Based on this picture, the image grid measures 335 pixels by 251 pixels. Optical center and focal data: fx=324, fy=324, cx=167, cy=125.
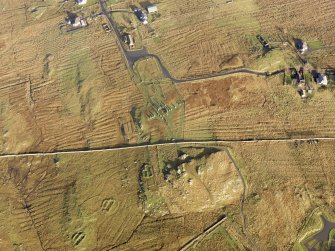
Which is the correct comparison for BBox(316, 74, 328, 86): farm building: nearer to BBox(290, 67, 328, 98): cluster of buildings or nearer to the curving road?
BBox(290, 67, 328, 98): cluster of buildings

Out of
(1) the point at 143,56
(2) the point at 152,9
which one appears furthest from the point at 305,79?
(2) the point at 152,9

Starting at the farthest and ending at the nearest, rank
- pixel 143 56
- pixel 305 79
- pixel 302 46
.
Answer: pixel 143 56 → pixel 302 46 → pixel 305 79

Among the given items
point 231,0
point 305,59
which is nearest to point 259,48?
point 305,59

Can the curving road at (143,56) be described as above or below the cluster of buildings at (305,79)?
above

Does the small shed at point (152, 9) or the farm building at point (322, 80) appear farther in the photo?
the small shed at point (152, 9)

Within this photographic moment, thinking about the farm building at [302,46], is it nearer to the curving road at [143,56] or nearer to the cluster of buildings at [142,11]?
the curving road at [143,56]

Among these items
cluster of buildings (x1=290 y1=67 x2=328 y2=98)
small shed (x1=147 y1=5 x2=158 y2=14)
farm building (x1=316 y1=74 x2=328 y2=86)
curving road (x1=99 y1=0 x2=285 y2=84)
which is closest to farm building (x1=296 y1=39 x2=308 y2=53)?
cluster of buildings (x1=290 y1=67 x2=328 y2=98)

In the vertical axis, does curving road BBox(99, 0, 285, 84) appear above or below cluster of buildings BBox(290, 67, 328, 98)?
above

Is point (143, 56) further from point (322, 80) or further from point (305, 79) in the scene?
point (322, 80)

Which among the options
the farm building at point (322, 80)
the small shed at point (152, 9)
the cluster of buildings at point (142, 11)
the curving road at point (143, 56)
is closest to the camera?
the farm building at point (322, 80)

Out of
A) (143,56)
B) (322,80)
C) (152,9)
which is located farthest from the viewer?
(152,9)

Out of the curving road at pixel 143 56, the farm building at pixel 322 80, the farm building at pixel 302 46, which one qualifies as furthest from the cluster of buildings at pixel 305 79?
the farm building at pixel 302 46
